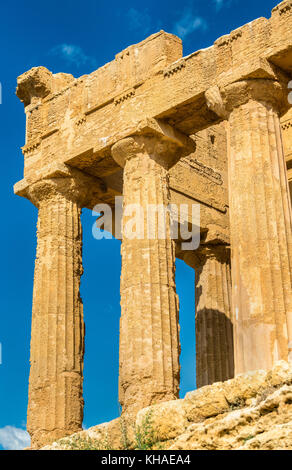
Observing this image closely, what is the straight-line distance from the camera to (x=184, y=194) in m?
27.5

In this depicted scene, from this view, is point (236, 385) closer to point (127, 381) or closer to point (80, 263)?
point (127, 381)

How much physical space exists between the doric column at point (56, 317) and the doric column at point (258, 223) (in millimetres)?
5534

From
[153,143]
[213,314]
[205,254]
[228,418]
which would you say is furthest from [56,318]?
[228,418]

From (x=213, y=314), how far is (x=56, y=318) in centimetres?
576

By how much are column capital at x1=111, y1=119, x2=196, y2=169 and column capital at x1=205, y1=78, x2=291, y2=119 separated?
1807 millimetres

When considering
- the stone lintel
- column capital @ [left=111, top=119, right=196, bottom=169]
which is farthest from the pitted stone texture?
the stone lintel

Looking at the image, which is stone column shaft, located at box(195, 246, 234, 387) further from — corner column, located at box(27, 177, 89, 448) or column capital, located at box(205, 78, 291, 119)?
column capital, located at box(205, 78, 291, 119)

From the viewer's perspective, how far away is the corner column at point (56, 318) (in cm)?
2209

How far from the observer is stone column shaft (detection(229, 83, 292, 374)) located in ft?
58.7

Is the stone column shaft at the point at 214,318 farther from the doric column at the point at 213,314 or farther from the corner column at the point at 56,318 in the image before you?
the corner column at the point at 56,318

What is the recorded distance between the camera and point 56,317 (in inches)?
912

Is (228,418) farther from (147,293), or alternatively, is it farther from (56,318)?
(56,318)
